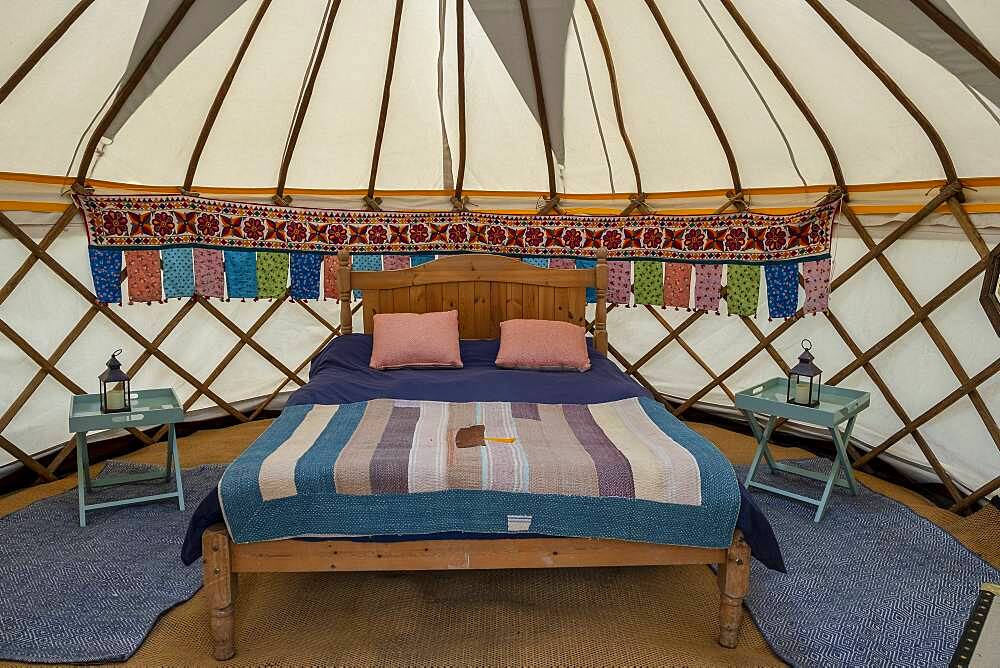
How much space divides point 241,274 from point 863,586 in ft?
11.7

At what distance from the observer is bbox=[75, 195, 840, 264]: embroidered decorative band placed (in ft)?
12.3

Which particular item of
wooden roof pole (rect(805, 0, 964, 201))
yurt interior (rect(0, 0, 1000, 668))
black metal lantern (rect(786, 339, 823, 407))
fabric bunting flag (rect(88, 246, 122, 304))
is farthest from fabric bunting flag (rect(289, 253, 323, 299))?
wooden roof pole (rect(805, 0, 964, 201))

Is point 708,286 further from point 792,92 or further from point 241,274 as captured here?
point 241,274

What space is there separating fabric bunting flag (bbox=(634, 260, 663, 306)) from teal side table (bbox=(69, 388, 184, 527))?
2734 mm

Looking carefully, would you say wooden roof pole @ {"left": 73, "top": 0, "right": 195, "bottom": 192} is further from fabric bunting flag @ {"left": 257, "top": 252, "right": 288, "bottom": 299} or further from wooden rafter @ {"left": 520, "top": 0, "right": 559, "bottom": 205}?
wooden rafter @ {"left": 520, "top": 0, "right": 559, "bottom": 205}

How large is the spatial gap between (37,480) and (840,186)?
14.6 ft

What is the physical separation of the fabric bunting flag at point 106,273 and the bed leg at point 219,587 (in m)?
2.20

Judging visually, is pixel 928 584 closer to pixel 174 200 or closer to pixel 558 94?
pixel 558 94

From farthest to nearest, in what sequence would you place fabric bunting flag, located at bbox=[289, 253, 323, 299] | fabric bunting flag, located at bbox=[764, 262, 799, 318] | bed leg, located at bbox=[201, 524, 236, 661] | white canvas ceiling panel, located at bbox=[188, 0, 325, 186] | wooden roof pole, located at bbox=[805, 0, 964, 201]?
fabric bunting flag, located at bbox=[289, 253, 323, 299], fabric bunting flag, located at bbox=[764, 262, 799, 318], white canvas ceiling panel, located at bbox=[188, 0, 325, 186], wooden roof pole, located at bbox=[805, 0, 964, 201], bed leg, located at bbox=[201, 524, 236, 661]

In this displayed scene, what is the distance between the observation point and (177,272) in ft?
13.1

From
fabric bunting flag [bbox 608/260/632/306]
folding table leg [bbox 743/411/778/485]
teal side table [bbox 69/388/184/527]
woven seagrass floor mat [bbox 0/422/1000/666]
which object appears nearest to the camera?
woven seagrass floor mat [bbox 0/422/1000/666]

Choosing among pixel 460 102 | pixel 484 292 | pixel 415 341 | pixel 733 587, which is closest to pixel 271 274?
pixel 415 341

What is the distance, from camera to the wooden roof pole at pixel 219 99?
10.3 feet

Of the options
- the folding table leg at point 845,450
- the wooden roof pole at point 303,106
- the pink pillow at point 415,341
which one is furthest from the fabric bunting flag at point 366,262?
the folding table leg at point 845,450
